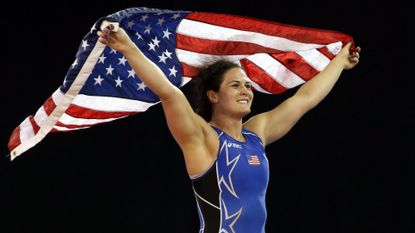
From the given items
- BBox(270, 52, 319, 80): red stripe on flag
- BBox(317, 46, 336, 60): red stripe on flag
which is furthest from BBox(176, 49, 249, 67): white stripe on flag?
BBox(317, 46, 336, 60): red stripe on flag

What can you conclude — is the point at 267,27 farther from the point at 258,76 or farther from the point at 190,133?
the point at 190,133

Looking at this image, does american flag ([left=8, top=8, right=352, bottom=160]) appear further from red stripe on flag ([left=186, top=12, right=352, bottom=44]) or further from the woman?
the woman

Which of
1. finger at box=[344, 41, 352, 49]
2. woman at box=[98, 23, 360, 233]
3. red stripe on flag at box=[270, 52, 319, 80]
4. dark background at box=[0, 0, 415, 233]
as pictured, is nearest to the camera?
woman at box=[98, 23, 360, 233]

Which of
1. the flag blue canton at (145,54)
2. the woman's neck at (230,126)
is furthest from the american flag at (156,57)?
the woman's neck at (230,126)

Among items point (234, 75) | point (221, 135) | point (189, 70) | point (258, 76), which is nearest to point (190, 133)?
point (221, 135)

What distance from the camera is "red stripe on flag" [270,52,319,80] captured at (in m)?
3.41

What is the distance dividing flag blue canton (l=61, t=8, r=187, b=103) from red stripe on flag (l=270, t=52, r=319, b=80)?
586 millimetres

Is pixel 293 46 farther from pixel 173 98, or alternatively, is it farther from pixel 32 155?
pixel 32 155

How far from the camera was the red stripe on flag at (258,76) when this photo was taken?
134 inches

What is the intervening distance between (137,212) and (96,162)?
41 cm

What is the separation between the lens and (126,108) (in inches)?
119

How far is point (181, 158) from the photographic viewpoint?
4.75 metres

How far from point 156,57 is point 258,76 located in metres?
0.63

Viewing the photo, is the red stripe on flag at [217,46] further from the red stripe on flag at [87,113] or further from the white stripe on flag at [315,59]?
the red stripe on flag at [87,113]
